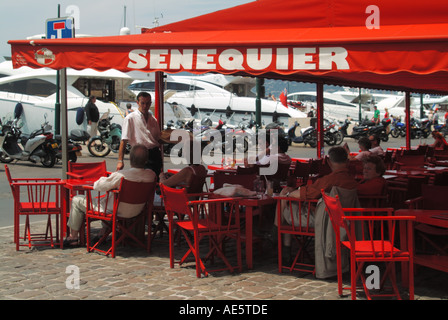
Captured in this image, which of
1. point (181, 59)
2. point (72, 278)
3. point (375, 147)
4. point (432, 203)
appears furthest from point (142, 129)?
point (375, 147)

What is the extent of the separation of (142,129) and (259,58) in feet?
8.68

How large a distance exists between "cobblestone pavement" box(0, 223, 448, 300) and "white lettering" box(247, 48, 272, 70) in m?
2.09

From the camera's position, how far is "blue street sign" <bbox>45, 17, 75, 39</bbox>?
8969 millimetres

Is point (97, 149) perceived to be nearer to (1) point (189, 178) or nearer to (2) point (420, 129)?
(1) point (189, 178)

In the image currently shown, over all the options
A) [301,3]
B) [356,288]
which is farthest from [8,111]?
[356,288]

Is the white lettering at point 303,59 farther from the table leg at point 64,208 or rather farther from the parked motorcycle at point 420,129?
the parked motorcycle at point 420,129

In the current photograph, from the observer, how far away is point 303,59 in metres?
6.02

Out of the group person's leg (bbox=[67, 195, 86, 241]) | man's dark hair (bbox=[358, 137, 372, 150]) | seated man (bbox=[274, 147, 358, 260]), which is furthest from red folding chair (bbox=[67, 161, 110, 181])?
man's dark hair (bbox=[358, 137, 372, 150])

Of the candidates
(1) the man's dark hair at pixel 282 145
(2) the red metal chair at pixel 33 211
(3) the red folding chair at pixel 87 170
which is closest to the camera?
(2) the red metal chair at pixel 33 211

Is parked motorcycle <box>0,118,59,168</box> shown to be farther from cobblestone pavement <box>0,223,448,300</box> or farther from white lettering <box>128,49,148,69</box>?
white lettering <box>128,49,148,69</box>

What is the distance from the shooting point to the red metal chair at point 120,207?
7.02 m

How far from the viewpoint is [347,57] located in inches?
226

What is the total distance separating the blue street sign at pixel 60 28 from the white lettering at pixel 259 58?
3702mm

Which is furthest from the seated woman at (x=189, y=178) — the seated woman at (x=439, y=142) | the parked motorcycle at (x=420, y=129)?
the parked motorcycle at (x=420, y=129)
